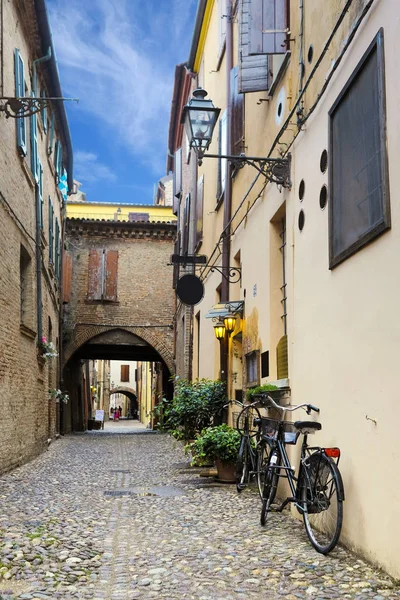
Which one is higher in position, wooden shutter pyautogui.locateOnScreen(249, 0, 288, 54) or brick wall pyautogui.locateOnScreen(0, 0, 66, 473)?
wooden shutter pyautogui.locateOnScreen(249, 0, 288, 54)

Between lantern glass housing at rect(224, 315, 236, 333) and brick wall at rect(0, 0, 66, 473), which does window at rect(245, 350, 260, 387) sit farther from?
brick wall at rect(0, 0, 66, 473)

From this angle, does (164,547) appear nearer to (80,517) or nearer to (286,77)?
(80,517)

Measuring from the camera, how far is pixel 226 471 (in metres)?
7.80

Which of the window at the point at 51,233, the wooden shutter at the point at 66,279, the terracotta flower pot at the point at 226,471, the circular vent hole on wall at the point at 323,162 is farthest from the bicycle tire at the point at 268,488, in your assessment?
the wooden shutter at the point at 66,279

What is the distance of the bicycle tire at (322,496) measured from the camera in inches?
164

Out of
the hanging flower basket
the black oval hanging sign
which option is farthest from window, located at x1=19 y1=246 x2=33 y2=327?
the black oval hanging sign

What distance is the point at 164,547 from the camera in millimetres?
4562

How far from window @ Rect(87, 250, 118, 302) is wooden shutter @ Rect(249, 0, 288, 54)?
16.9 meters

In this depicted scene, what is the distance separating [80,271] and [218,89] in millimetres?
12062

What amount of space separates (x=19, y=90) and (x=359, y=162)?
757 centimetres

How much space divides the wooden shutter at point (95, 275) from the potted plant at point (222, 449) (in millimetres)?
15757

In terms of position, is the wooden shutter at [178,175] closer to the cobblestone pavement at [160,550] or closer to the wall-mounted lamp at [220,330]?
the wall-mounted lamp at [220,330]

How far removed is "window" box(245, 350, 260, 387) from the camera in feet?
25.8

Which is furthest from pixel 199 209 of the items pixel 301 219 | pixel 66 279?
pixel 66 279
